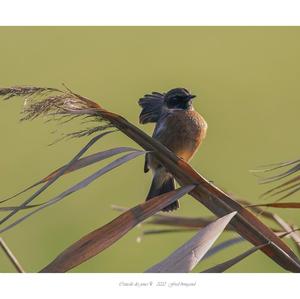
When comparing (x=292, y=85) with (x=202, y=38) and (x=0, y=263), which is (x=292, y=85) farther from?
(x=0, y=263)

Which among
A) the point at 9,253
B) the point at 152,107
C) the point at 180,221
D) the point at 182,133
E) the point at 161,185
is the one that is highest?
the point at 152,107

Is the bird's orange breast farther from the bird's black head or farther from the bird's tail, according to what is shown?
the bird's tail

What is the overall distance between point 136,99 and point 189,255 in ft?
6.50

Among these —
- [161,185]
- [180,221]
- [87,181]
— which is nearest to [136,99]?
[161,185]

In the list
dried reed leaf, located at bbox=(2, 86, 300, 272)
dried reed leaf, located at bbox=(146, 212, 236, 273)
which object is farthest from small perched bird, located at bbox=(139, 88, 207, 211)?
dried reed leaf, located at bbox=(146, 212, 236, 273)

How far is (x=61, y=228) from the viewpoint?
3193mm

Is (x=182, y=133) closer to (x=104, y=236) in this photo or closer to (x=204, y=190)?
(x=204, y=190)

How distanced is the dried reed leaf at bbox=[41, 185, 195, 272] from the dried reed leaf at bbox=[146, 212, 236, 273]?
15cm

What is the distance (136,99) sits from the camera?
3.57 meters

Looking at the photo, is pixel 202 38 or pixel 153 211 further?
pixel 202 38

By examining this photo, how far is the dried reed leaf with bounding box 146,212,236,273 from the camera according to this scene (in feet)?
5.41

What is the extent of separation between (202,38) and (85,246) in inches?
77.3

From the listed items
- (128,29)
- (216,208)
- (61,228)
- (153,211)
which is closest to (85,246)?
(153,211)

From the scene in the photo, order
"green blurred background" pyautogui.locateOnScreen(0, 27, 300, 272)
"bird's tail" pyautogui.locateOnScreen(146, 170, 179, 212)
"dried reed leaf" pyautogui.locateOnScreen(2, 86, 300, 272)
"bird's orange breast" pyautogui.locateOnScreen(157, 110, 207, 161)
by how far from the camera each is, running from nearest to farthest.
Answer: "dried reed leaf" pyautogui.locateOnScreen(2, 86, 300, 272)
"green blurred background" pyautogui.locateOnScreen(0, 27, 300, 272)
"bird's tail" pyautogui.locateOnScreen(146, 170, 179, 212)
"bird's orange breast" pyautogui.locateOnScreen(157, 110, 207, 161)
